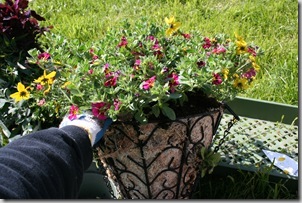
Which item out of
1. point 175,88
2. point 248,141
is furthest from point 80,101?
point 248,141

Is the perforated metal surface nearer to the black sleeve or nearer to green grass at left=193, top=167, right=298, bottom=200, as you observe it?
green grass at left=193, top=167, right=298, bottom=200

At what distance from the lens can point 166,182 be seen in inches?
70.4

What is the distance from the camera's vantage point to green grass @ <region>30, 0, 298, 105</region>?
2.88m

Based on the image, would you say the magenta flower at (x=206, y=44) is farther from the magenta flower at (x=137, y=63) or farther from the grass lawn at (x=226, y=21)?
the grass lawn at (x=226, y=21)

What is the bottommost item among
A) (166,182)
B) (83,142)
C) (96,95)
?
(166,182)

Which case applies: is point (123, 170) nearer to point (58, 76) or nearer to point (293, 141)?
point (58, 76)

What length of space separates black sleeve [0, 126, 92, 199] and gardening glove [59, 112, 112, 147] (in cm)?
3

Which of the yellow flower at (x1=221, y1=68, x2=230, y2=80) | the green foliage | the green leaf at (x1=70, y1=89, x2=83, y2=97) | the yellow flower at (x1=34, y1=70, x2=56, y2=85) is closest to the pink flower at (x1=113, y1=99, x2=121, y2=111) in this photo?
the green leaf at (x1=70, y1=89, x2=83, y2=97)

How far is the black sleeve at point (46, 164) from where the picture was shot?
1.20 m

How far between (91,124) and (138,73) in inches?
9.6

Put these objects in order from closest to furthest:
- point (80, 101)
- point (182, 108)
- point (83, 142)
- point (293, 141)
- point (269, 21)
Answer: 1. point (83, 142)
2. point (80, 101)
3. point (182, 108)
4. point (293, 141)
5. point (269, 21)

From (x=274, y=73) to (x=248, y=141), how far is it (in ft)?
1.93

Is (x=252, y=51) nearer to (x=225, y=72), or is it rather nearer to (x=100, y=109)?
(x=225, y=72)

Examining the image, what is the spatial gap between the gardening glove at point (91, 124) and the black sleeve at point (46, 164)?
3cm
